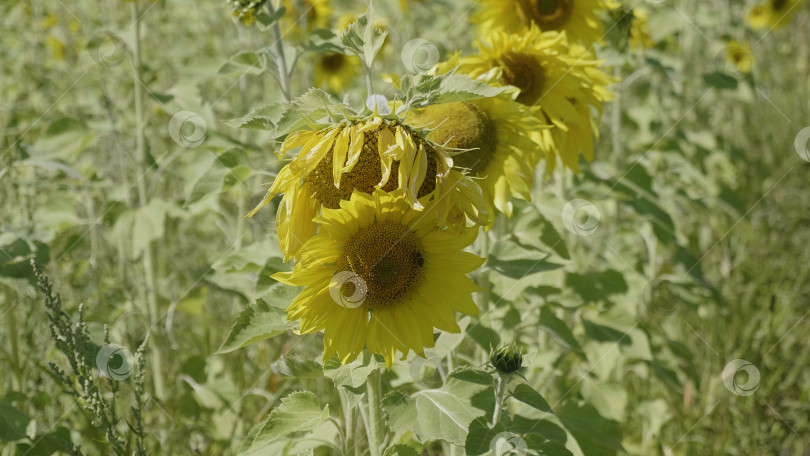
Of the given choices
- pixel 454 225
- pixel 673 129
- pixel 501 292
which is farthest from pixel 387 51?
pixel 454 225

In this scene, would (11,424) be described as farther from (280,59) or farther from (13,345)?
(280,59)

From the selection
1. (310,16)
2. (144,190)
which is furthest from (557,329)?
(310,16)

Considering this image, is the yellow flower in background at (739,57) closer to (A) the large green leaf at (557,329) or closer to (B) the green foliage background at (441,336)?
(B) the green foliage background at (441,336)

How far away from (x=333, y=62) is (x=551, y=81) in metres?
2.53

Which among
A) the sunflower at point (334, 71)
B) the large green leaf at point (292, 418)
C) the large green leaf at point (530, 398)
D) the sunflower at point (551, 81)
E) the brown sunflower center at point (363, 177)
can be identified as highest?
the sunflower at point (334, 71)

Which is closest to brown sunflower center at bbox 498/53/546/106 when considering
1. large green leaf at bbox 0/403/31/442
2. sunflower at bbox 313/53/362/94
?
large green leaf at bbox 0/403/31/442

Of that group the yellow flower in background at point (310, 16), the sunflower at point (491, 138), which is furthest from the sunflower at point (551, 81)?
the yellow flower in background at point (310, 16)

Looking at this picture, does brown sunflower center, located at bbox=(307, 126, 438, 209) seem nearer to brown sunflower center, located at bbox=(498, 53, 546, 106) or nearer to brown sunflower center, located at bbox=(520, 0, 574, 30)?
brown sunflower center, located at bbox=(498, 53, 546, 106)

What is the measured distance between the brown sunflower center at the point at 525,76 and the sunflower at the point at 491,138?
0.24 m

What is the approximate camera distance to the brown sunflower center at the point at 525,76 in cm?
179

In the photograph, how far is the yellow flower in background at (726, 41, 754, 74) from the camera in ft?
11.0

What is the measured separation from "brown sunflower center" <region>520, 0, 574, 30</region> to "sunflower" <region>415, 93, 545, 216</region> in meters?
0.71

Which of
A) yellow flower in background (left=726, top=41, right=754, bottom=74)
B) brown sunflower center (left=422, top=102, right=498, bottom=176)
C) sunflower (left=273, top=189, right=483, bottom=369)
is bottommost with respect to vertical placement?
sunflower (left=273, top=189, right=483, bottom=369)

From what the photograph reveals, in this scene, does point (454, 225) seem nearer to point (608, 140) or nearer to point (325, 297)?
point (325, 297)
